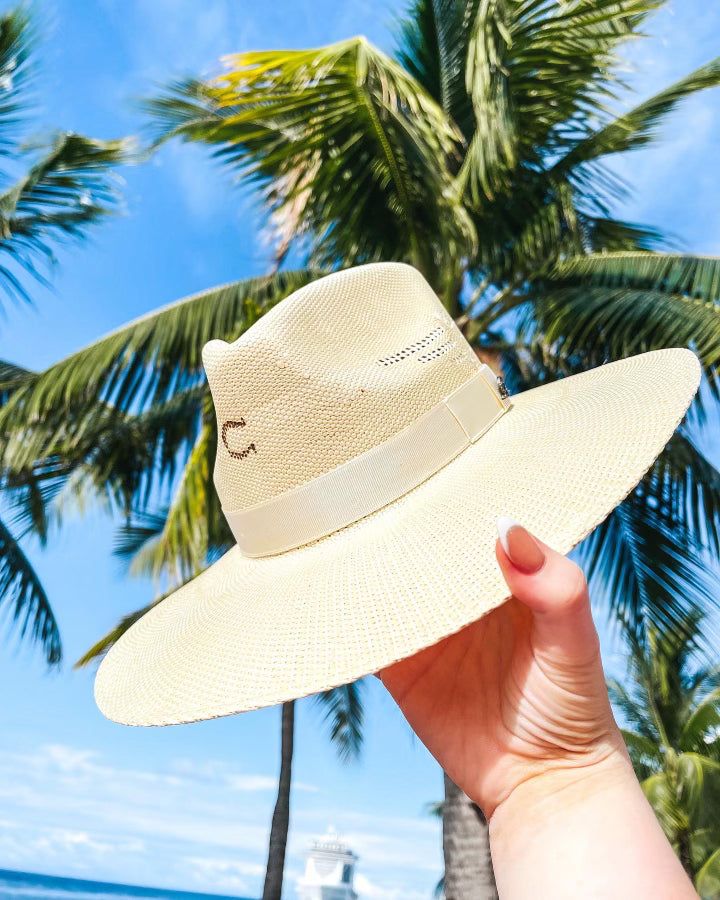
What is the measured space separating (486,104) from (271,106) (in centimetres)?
151

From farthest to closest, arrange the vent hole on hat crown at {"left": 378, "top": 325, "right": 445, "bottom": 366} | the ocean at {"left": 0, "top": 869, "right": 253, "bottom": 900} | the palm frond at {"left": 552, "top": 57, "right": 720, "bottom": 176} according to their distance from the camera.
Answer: the ocean at {"left": 0, "top": 869, "right": 253, "bottom": 900} < the palm frond at {"left": 552, "top": 57, "right": 720, "bottom": 176} < the vent hole on hat crown at {"left": 378, "top": 325, "right": 445, "bottom": 366}

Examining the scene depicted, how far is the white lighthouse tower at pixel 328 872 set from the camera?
26938 millimetres

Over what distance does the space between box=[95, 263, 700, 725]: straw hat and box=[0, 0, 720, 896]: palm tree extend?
12.9 ft

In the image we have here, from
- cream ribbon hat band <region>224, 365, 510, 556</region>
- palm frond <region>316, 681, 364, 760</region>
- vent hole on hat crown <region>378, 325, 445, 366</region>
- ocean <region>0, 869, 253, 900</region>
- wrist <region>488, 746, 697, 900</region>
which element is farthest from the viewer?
ocean <region>0, 869, 253, 900</region>

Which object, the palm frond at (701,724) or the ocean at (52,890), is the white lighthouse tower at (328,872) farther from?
the ocean at (52,890)

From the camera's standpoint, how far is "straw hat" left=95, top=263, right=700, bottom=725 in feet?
3.12

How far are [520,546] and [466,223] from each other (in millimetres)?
4969

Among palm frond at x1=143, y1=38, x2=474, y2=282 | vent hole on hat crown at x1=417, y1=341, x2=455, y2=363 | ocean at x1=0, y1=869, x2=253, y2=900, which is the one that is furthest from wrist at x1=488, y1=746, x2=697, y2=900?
ocean at x1=0, y1=869, x2=253, y2=900

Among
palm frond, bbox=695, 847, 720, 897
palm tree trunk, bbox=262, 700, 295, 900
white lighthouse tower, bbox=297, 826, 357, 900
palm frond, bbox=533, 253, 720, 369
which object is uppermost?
palm frond, bbox=533, 253, 720, 369

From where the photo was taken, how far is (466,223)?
5.43 m

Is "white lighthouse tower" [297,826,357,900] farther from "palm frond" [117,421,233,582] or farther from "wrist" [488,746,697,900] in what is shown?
"wrist" [488,746,697,900]

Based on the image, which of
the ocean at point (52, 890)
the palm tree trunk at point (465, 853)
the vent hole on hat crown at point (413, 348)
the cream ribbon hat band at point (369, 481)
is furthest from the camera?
the ocean at point (52, 890)

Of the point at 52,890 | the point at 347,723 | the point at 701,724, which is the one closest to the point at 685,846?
the point at 701,724

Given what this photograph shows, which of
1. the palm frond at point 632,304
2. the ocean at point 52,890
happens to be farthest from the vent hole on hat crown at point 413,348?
the ocean at point 52,890
